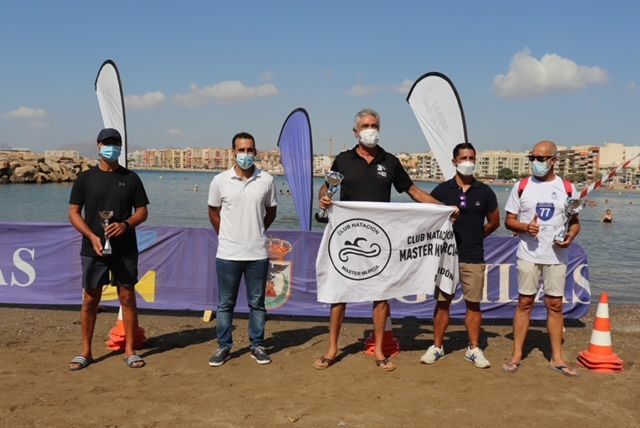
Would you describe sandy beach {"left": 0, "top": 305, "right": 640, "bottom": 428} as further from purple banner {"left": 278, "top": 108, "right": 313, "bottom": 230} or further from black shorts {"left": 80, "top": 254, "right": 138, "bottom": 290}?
purple banner {"left": 278, "top": 108, "right": 313, "bottom": 230}

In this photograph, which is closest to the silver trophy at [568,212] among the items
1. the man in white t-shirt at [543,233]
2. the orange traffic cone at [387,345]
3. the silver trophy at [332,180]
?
the man in white t-shirt at [543,233]

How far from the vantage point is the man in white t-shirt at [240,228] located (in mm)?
4805

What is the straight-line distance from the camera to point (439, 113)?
283 inches

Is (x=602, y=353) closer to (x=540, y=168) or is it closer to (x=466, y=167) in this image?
(x=540, y=168)

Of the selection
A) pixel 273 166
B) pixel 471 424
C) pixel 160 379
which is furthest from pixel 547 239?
pixel 273 166

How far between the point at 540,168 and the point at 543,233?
59 cm

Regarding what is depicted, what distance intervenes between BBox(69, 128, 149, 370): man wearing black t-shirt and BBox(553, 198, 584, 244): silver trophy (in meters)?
3.70

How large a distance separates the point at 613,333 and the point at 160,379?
211 inches

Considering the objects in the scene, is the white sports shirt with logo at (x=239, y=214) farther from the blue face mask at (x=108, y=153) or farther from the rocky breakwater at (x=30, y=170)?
the rocky breakwater at (x=30, y=170)

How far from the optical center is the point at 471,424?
3.65 m

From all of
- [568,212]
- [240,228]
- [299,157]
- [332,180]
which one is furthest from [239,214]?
[299,157]

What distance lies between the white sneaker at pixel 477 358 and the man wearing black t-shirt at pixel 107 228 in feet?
9.99

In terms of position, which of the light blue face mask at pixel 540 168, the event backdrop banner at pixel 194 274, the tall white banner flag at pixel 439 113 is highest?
the tall white banner flag at pixel 439 113

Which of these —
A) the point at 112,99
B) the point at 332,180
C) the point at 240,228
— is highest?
the point at 112,99
